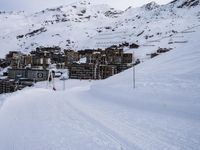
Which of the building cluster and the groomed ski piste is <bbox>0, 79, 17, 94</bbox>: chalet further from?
the groomed ski piste

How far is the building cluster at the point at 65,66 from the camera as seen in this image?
9556cm

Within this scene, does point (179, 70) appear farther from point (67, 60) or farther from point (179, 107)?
point (67, 60)

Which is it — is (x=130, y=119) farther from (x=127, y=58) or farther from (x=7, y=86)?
(x=127, y=58)

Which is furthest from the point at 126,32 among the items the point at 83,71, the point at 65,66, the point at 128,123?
the point at 128,123

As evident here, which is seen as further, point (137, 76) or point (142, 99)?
point (137, 76)

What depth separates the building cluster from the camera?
314 ft

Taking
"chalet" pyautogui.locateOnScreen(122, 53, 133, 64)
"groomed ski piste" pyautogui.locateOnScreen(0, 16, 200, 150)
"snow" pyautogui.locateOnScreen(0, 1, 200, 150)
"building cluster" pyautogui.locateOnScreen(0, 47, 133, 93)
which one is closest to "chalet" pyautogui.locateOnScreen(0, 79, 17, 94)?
"building cluster" pyautogui.locateOnScreen(0, 47, 133, 93)

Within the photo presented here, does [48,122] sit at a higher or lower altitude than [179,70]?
lower

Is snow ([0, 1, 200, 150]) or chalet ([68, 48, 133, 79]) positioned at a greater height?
chalet ([68, 48, 133, 79])

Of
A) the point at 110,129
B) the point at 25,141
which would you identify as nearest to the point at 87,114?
the point at 110,129

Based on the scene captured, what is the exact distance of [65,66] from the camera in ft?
380

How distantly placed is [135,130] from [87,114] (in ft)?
13.5

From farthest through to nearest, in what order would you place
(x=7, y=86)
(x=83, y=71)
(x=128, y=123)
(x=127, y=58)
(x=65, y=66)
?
(x=65, y=66), (x=127, y=58), (x=83, y=71), (x=7, y=86), (x=128, y=123)

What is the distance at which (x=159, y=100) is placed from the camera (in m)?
17.0
